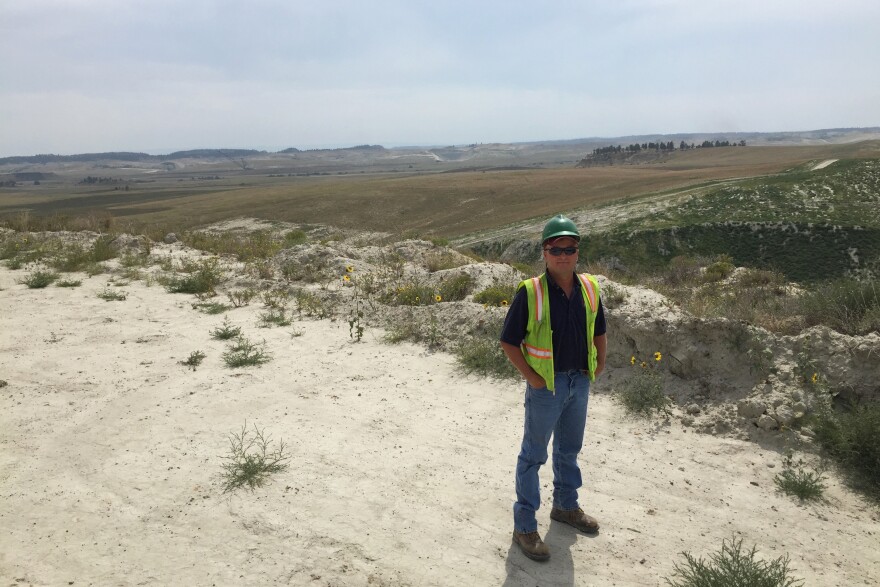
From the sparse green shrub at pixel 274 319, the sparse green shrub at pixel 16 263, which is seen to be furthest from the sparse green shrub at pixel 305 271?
the sparse green shrub at pixel 16 263

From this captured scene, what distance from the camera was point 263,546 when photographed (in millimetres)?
3607

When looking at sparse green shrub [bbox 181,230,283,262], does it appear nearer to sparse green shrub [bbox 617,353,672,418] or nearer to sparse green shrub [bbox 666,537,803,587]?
sparse green shrub [bbox 617,353,672,418]

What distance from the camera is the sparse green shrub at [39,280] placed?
10.3 meters

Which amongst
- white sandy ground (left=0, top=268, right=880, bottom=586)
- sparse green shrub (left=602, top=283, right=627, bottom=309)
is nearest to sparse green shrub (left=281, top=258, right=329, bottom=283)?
white sandy ground (left=0, top=268, right=880, bottom=586)

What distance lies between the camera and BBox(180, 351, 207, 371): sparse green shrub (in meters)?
6.76

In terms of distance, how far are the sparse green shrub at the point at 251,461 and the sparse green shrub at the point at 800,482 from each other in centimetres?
408

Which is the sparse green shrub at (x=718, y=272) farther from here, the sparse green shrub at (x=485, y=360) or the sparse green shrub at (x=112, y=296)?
the sparse green shrub at (x=112, y=296)

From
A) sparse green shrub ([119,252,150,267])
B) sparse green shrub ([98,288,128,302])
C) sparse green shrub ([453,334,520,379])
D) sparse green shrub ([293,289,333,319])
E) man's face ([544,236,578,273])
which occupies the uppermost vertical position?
man's face ([544,236,578,273])

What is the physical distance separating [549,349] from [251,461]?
276 cm

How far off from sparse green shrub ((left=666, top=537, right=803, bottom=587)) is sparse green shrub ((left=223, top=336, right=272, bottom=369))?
5246 millimetres

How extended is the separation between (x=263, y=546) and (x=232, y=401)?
2.50 meters

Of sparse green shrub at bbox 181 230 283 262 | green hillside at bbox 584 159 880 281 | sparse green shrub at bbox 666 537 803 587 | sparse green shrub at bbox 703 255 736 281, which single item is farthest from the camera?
green hillside at bbox 584 159 880 281

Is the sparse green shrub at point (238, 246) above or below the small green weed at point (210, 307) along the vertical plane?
above

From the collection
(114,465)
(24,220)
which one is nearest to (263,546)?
(114,465)
